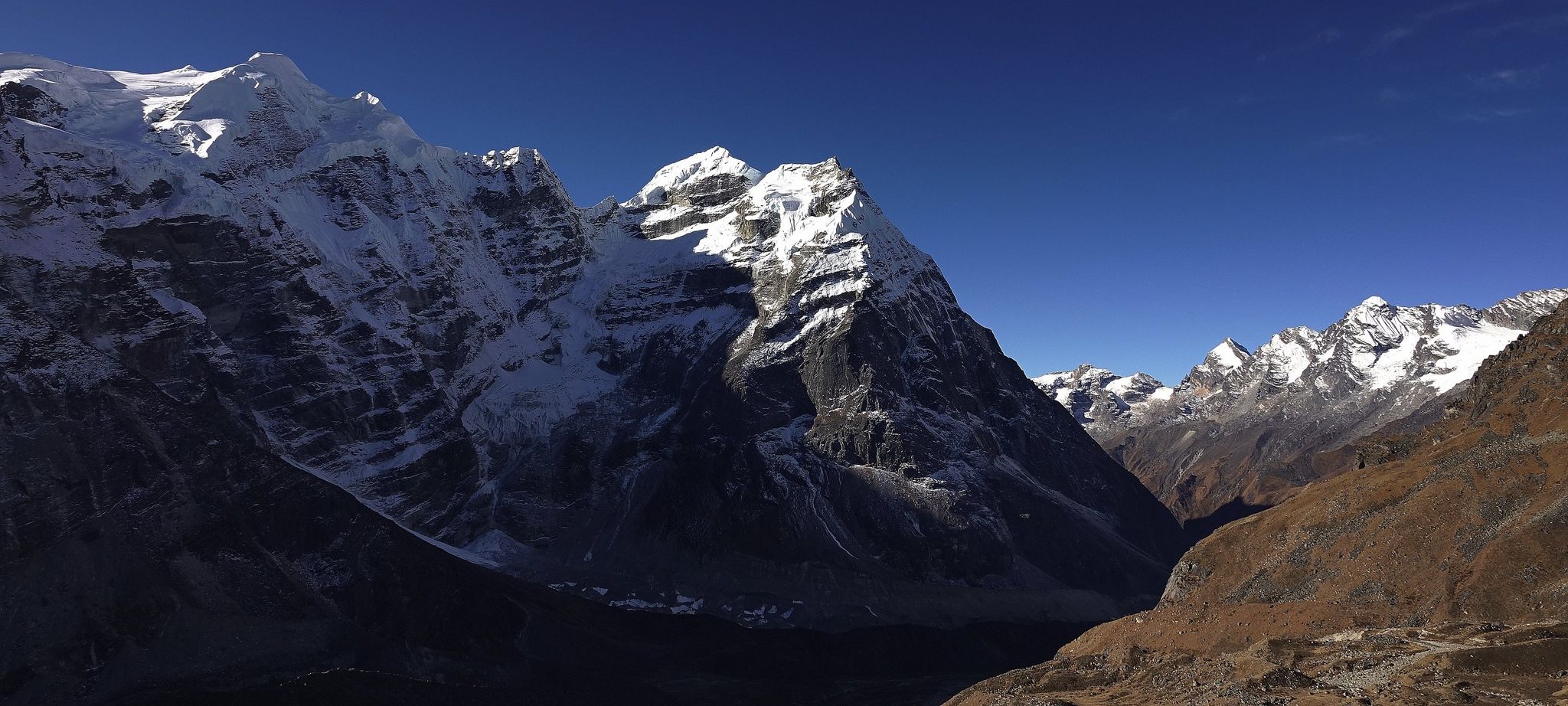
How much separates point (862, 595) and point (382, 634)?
92.8 metres

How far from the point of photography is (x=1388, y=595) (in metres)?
74.1

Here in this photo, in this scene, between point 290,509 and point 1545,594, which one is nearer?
point 1545,594

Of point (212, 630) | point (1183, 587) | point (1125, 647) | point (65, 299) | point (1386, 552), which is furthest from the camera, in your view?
point (65, 299)

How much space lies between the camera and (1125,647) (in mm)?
88438

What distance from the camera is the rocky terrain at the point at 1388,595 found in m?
57.0

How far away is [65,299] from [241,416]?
3644 centimetres

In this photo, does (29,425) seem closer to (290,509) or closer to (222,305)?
(290,509)

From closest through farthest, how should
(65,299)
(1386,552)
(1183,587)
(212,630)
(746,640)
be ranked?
1. (1386,552)
2. (1183,587)
3. (212,630)
4. (65,299)
5. (746,640)

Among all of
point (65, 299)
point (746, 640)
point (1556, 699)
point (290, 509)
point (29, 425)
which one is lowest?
point (746, 640)

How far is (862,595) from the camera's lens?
638 feet

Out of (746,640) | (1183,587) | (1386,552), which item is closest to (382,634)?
(746,640)

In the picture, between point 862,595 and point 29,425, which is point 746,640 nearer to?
point 862,595

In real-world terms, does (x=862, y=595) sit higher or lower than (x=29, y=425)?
lower

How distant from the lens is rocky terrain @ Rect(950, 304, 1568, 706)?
57.0 meters
